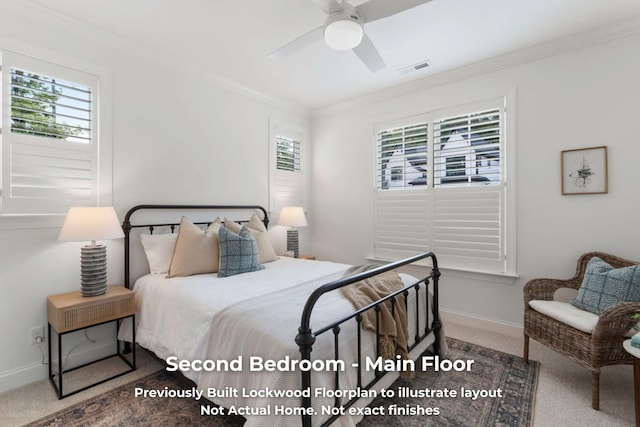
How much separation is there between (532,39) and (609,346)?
101 inches

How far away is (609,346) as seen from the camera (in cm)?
196

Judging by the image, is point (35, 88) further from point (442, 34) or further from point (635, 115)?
point (635, 115)

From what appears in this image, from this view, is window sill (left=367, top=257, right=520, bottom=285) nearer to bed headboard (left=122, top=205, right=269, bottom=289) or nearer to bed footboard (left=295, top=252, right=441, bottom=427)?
bed footboard (left=295, top=252, right=441, bottom=427)

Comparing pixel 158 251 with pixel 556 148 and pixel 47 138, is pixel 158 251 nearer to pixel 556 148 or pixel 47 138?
pixel 47 138

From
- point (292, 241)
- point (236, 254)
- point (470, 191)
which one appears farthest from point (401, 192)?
point (236, 254)

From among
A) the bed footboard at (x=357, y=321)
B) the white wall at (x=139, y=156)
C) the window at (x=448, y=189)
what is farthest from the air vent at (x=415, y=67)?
the bed footboard at (x=357, y=321)

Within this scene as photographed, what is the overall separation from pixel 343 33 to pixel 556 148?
2336mm

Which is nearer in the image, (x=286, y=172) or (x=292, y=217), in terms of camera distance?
(x=292, y=217)

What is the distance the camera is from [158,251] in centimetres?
275

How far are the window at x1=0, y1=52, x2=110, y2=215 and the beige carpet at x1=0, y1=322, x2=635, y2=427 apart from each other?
Result: 4.33 feet

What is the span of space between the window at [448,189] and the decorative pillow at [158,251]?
2.53 m

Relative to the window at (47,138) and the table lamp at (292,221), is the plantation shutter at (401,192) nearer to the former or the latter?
the table lamp at (292,221)

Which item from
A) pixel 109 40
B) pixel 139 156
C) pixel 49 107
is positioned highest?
pixel 109 40

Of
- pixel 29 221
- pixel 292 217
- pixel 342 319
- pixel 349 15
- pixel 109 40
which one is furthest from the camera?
pixel 292 217
